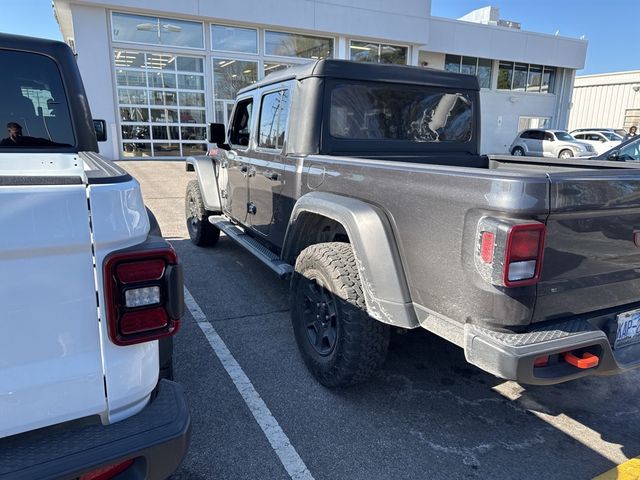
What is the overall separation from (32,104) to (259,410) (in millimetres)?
2430

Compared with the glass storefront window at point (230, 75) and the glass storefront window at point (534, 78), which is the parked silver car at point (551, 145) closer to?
the glass storefront window at point (534, 78)

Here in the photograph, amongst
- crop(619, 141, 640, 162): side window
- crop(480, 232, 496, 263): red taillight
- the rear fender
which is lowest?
the rear fender

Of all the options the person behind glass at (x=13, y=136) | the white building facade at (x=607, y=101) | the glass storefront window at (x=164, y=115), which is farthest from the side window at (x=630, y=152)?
the white building facade at (x=607, y=101)

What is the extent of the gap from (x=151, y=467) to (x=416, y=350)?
2590 mm

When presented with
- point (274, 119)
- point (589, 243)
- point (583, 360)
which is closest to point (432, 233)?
point (589, 243)

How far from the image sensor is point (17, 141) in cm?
288

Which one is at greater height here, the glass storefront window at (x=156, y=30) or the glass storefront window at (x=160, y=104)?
the glass storefront window at (x=156, y=30)

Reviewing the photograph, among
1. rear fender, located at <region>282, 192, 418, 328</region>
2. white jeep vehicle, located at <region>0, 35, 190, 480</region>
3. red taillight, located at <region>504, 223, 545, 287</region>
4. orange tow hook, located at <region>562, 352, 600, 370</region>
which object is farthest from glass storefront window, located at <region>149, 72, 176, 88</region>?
orange tow hook, located at <region>562, 352, 600, 370</region>

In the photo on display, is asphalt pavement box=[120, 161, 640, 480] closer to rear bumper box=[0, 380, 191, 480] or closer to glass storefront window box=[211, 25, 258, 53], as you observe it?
rear bumper box=[0, 380, 191, 480]

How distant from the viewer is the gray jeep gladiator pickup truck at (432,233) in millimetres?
1946

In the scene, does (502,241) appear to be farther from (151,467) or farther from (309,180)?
(309,180)

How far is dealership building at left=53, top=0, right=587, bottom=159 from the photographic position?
53.3ft

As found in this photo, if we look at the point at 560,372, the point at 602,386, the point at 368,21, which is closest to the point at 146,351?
the point at 560,372

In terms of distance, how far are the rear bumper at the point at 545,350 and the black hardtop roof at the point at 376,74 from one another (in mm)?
2344
